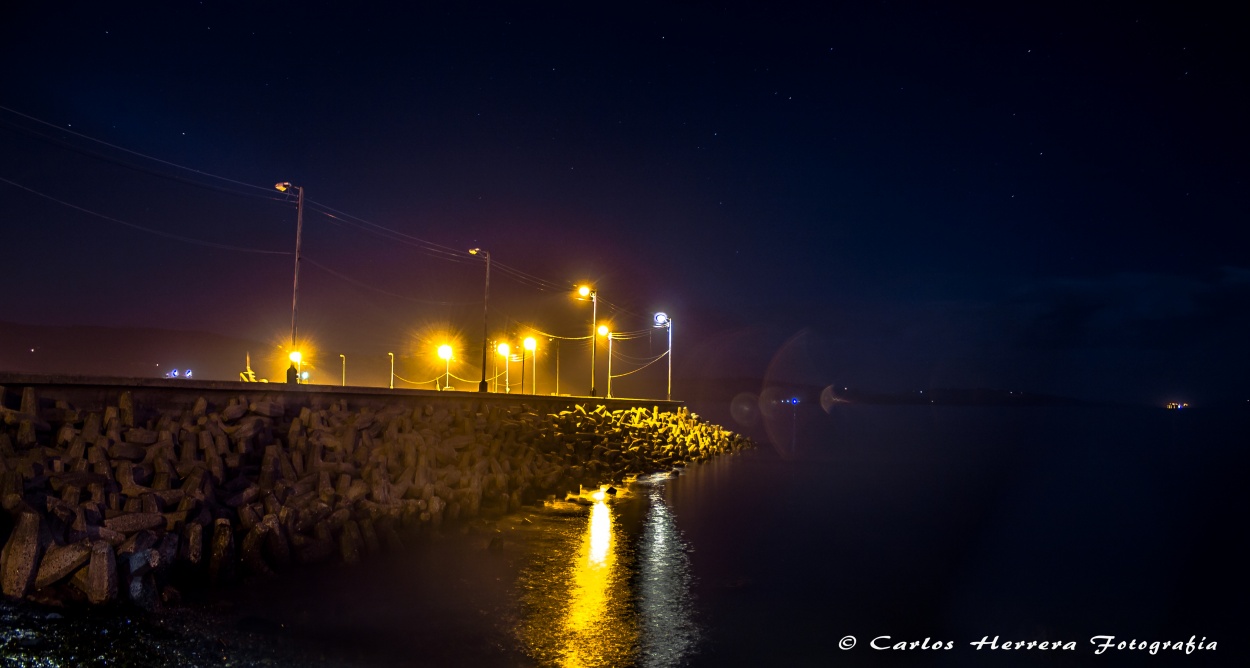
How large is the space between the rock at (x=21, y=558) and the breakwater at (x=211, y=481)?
0.02m

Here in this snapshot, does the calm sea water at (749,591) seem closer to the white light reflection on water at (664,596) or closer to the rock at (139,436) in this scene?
the white light reflection on water at (664,596)

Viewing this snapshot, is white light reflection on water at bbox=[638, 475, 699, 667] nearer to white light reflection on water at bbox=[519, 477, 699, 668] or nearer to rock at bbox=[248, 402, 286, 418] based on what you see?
white light reflection on water at bbox=[519, 477, 699, 668]

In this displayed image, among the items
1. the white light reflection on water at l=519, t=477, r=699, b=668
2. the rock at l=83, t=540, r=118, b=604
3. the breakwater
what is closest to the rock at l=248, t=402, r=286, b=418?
the breakwater

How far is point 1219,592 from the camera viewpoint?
1834 cm

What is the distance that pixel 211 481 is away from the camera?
15.0 metres

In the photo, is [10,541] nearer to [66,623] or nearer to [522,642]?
[66,623]

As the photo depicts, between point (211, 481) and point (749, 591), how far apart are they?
35.3ft

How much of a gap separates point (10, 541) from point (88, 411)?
5373mm

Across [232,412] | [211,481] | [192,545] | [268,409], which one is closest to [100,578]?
[192,545]

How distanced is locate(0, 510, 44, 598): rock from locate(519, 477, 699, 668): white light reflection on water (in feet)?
22.4

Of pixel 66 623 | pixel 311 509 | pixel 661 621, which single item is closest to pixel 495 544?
pixel 311 509

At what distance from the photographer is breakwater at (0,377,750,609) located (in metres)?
11.5

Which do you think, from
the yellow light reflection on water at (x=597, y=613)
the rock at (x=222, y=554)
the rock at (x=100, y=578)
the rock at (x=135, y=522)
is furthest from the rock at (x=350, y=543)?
the rock at (x=100, y=578)

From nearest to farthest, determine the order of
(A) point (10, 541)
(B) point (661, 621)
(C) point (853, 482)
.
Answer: (A) point (10, 541)
(B) point (661, 621)
(C) point (853, 482)
